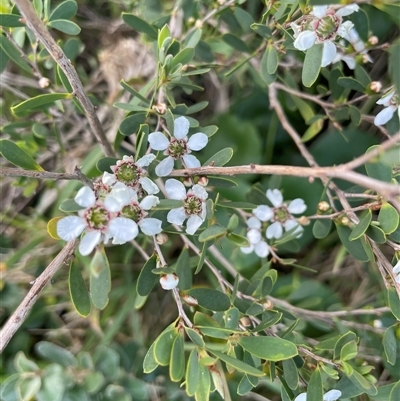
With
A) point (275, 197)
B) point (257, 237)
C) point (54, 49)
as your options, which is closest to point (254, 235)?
point (257, 237)

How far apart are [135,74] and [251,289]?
0.99 m

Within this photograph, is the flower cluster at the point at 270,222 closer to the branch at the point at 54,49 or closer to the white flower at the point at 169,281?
the white flower at the point at 169,281

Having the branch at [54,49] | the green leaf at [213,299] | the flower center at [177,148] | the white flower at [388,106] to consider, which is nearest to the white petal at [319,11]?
the white flower at [388,106]

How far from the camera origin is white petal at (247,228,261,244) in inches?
46.3

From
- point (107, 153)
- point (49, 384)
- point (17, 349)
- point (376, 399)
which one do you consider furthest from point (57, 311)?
point (376, 399)

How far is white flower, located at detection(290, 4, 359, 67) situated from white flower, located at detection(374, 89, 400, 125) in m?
0.15

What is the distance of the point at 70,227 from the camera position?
2.38 ft

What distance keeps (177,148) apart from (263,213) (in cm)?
34

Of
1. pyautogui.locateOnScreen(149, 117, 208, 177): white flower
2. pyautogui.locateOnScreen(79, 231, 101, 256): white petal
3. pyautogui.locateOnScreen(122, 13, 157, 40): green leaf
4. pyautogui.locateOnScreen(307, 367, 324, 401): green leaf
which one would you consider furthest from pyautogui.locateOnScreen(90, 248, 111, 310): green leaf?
pyautogui.locateOnScreen(122, 13, 157, 40): green leaf

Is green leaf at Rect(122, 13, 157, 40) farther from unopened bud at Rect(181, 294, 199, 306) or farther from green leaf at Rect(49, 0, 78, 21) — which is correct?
unopened bud at Rect(181, 294, 199, 306)

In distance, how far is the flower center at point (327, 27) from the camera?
2.81ft

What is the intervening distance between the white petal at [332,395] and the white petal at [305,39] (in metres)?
0.64

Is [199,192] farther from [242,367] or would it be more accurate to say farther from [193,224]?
[242,367]

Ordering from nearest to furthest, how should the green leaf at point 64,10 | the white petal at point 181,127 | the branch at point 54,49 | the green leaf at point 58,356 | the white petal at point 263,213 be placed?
1. the branch at point 54,49
2. the white petal at point 181,127
3. the green leaf at point 64,10
4. the white petal at point 263,213
5. the green leaf at point 58,356
